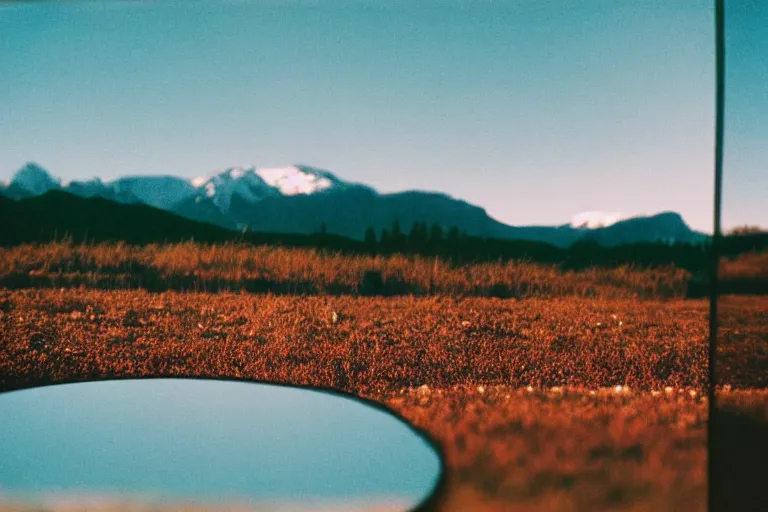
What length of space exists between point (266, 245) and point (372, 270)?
1.15m

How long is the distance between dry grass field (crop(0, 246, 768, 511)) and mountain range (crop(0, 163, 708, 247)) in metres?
0.70

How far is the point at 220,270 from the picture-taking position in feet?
17.0

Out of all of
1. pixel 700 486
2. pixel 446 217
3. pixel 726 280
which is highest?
pixel 446 217

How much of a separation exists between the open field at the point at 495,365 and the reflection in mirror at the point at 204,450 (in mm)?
110

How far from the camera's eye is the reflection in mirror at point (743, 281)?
1159mm

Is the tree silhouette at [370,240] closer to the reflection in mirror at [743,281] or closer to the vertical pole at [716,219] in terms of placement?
the reflection in mirror at [743,281]

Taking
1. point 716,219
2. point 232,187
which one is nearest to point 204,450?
point 716,219

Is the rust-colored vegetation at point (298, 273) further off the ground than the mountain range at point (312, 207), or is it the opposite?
the mountain range at point (312, 207)

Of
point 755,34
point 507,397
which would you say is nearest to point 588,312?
point 507,397

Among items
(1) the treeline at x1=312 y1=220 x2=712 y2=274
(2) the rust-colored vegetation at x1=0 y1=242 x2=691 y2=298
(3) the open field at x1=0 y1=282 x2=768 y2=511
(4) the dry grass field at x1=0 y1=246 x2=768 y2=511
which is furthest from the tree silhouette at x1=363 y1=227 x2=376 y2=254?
(3) the open field at x1=0 y1=282 x2=768 y2=511

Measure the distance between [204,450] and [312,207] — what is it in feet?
19.2

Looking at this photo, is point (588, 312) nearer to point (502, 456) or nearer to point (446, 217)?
point (446, 217)

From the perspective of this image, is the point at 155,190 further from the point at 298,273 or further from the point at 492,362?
the point at 492,362

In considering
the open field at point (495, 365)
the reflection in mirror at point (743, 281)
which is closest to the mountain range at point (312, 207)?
the open field at point (495, 365)
